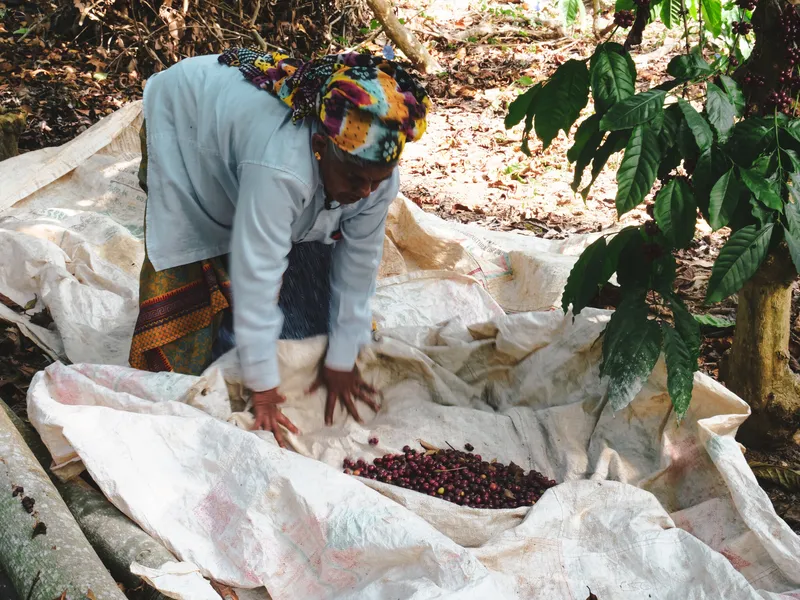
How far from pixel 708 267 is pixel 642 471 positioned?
5.33 feet

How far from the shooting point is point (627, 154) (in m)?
1.95

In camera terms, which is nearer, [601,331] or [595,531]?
[595,531]

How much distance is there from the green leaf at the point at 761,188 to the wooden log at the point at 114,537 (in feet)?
5.37

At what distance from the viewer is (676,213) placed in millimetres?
2006

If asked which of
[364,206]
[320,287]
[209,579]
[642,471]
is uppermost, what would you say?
[364,206]

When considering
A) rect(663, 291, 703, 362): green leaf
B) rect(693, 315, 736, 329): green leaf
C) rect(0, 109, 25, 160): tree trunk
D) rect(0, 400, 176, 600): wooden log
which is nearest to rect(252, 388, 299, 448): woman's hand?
rect(0, 400, 176, 600): wooden log

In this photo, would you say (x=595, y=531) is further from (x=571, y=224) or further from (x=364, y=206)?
(x=571, y=224)

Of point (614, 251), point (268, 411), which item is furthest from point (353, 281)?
point (614, 251)

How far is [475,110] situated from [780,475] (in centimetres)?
415

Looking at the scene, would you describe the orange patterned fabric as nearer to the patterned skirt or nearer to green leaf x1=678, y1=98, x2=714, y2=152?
the patterned skirt

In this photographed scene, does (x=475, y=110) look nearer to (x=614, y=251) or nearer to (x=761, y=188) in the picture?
(x=614, y=251)

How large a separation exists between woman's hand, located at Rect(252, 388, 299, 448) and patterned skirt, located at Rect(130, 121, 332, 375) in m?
0.37

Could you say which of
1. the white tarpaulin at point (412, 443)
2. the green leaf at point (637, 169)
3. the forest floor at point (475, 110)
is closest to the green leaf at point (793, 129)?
the green leaf at point (637, 169)

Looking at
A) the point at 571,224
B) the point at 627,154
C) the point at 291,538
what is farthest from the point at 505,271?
the point at 291,538
